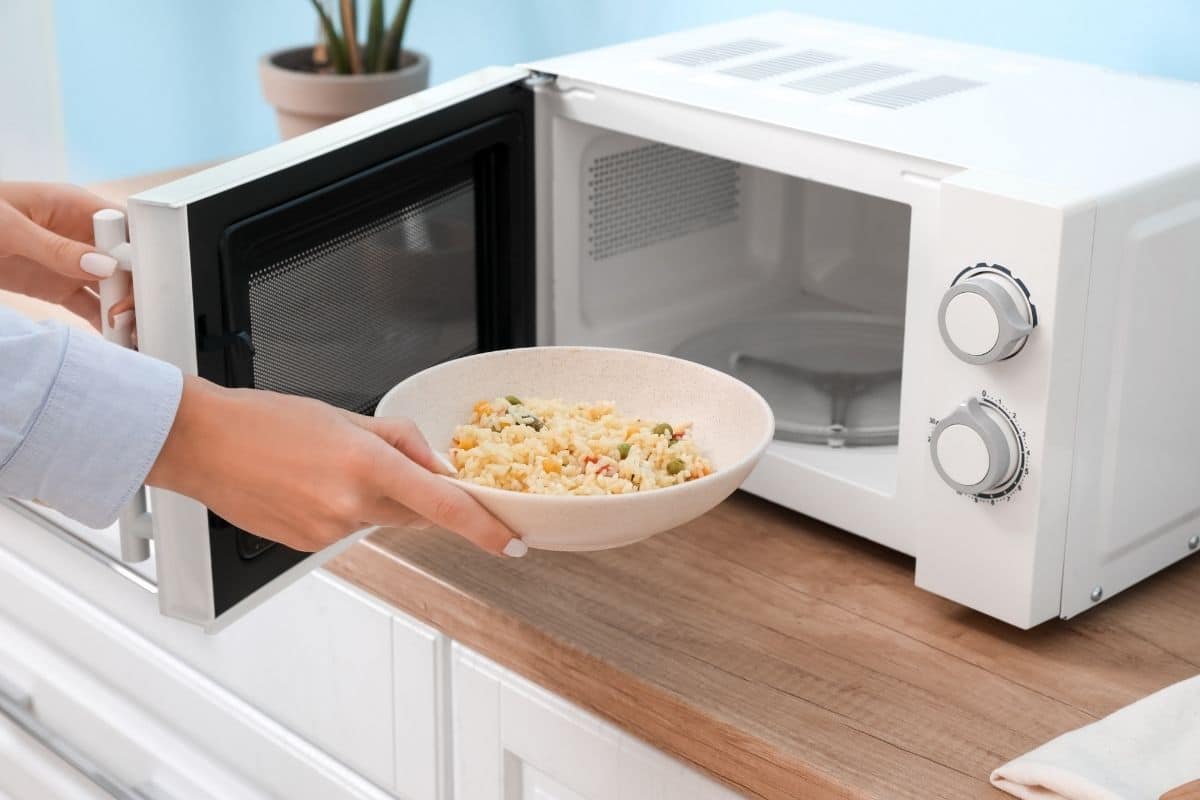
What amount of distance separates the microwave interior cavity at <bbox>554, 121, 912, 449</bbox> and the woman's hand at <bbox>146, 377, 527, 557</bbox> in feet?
1.18

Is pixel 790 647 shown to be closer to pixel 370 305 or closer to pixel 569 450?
pixel 569 450

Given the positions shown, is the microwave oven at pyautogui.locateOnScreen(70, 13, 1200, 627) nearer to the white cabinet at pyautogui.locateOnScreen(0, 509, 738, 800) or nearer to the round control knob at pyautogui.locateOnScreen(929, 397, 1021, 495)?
the round control knob at pyautogui.locateOnScreen(929, 397, 1021, 495)

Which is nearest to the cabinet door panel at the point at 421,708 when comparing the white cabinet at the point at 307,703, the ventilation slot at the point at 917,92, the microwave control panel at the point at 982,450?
the white cabinet at the point at 307,703

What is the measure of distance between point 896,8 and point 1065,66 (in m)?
0.33

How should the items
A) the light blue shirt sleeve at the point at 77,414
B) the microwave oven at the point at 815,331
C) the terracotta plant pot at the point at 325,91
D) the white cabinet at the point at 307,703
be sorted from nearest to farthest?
the light blue shirt sleeve at the point at 77,414 → the microwave oven at the point at 815,331 → the white cabinet at the point at 307,703 → the terracotta plant pot at the point at 325,91

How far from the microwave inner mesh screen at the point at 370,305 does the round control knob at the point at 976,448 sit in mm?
334

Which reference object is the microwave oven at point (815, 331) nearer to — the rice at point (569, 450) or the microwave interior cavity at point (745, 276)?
the microwave interior cavity at point (745, 276)

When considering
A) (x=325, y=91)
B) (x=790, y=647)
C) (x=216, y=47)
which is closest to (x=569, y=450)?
(x=790, y=647)

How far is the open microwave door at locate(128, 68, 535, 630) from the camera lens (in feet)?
2.36

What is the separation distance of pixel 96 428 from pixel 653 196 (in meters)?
0.54

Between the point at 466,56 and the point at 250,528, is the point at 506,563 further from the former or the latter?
the point at 466,56

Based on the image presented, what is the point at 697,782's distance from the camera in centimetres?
79

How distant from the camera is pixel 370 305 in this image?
34.6 inches

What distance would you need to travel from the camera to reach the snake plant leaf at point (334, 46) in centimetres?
156
